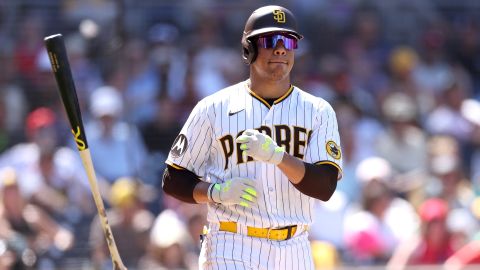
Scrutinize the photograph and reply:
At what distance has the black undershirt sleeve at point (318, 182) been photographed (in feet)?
14.4

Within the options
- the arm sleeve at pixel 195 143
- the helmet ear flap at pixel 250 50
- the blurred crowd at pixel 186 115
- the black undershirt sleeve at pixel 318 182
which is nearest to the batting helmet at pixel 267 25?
the helmet ear flap at pixel 250 50

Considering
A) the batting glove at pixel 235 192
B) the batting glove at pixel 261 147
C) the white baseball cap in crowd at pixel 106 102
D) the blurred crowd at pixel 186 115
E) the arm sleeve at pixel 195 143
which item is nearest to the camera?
the batting glove at pixel 261 147

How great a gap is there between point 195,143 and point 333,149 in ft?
2.09

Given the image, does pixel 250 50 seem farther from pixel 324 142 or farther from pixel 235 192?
pixel 235 192

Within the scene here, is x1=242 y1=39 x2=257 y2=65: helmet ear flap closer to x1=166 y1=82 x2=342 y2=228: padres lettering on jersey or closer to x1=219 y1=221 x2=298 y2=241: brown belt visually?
x1=166 y1=82 x2=342 y2=228: padres lettering on jersey

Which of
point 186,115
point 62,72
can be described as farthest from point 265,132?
point 186,115

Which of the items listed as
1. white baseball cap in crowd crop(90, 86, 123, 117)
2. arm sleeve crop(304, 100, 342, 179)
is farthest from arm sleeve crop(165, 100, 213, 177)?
white baseball cap in crowd crop(90, 86, 123, 117)

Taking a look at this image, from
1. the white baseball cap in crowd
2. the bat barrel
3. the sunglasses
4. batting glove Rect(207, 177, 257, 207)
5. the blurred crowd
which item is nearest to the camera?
batting glove Rect(207, 177, 257, 207)

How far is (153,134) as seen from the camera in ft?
30.4

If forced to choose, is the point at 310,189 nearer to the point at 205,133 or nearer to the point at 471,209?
the point at 205,133

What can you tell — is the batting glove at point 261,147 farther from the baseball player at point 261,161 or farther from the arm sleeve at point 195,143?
the arm sleeve at point 195,143

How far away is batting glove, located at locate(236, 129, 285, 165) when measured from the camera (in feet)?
13.9

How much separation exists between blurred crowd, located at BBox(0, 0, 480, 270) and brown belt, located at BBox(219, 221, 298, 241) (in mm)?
2881

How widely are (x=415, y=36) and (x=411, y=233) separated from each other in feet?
10.8
